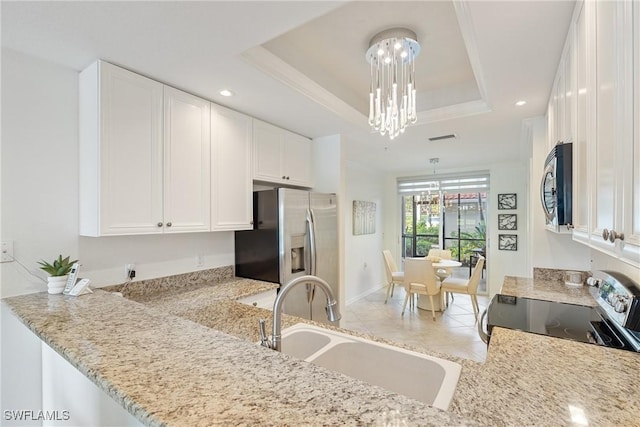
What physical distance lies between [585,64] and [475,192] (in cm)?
473

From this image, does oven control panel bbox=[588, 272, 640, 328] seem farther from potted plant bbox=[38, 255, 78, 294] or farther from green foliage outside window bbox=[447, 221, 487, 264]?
green foliage outside window bbox=[447, 221, 487, 264]

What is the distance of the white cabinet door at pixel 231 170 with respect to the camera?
2.39 meters

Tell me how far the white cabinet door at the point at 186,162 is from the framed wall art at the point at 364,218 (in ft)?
10.7

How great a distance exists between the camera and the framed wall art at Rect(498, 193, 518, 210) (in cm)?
510

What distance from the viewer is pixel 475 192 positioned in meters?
5.54

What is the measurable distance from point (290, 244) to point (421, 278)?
7.89 ft

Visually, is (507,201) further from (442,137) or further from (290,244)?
(290,244)

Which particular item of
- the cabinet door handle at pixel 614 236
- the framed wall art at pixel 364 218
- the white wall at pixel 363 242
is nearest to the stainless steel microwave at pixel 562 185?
the cabinet door handle at pixel 614 236

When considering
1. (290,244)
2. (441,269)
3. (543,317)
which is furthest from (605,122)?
(441,269)

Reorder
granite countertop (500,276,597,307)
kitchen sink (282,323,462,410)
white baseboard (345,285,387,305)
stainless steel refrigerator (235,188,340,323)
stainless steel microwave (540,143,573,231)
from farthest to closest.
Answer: white baseboard (345,285,387,305) < stainless steel refrigerator (235,188,340,323) < granite countertop (500,276,597,307) < stainless steel microwave (540,143,573,231) < kitchen sink (282,323,462,410)

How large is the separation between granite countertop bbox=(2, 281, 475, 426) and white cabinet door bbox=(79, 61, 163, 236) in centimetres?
76

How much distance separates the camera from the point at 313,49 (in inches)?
89.4

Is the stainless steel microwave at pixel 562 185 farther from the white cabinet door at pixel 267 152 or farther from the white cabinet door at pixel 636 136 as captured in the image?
the white cabinet door at pixel 267 152

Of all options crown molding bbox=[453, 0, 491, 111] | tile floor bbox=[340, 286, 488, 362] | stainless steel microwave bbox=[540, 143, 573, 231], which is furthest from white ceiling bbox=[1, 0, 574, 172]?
tile floor bbox=[340, 286, 488, 362]
